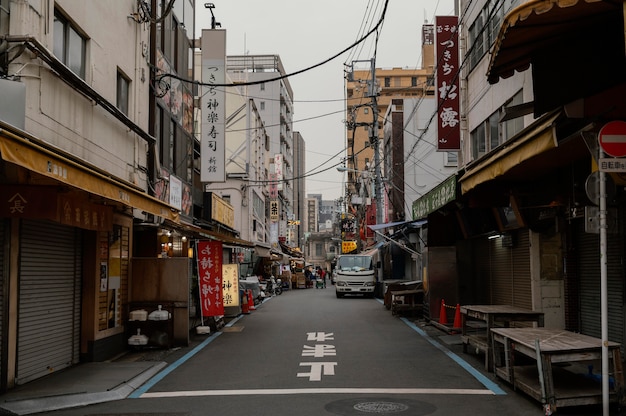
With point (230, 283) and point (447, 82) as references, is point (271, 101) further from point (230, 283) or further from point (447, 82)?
point (447, 82)

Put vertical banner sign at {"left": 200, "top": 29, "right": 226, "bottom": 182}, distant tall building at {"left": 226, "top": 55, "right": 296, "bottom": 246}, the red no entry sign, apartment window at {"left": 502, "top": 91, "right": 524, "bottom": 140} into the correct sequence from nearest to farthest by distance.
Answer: the red no entry sign < apartment window at {"left": 502, "top": 91, "right": 524, "bottom": 140} < vertical banner sign at {"left": 200, "top": 29, "right": 226, "bottom": 182} < distant tall building at {"left": 226, "top": 55, "right": 296, "bottom": 246}

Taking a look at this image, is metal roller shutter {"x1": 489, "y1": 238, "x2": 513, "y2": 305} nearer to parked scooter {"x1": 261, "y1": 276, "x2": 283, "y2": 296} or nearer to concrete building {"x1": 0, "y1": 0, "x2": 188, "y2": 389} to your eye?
concrete building {"x1": 0, "y1": 0, "x2": 188, "y2": 389}

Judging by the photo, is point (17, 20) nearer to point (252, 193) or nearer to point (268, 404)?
point (268, 404)

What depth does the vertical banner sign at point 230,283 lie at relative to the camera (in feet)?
70.8

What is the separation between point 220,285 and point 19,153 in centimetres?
1121

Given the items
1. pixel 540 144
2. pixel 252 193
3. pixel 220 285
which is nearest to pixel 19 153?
pixel 540 144

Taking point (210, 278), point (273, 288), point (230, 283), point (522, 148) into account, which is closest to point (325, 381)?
point (522, 148)

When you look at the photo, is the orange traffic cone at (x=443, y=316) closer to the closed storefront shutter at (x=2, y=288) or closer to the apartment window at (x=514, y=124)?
the apartment window at (x=514, y=124)

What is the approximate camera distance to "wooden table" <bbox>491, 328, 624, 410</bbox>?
7543mm

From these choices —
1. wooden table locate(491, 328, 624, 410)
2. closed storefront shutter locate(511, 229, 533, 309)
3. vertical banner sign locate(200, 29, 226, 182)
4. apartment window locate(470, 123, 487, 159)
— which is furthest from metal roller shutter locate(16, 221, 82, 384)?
apartment window locate(470, 123, 487, 159)

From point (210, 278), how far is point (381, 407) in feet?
32.8

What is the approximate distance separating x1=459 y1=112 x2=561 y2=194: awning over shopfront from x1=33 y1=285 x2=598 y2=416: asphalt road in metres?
3.44

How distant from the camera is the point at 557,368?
9.92 meters

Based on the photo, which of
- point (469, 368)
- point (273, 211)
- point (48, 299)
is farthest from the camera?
point (273, 211)
